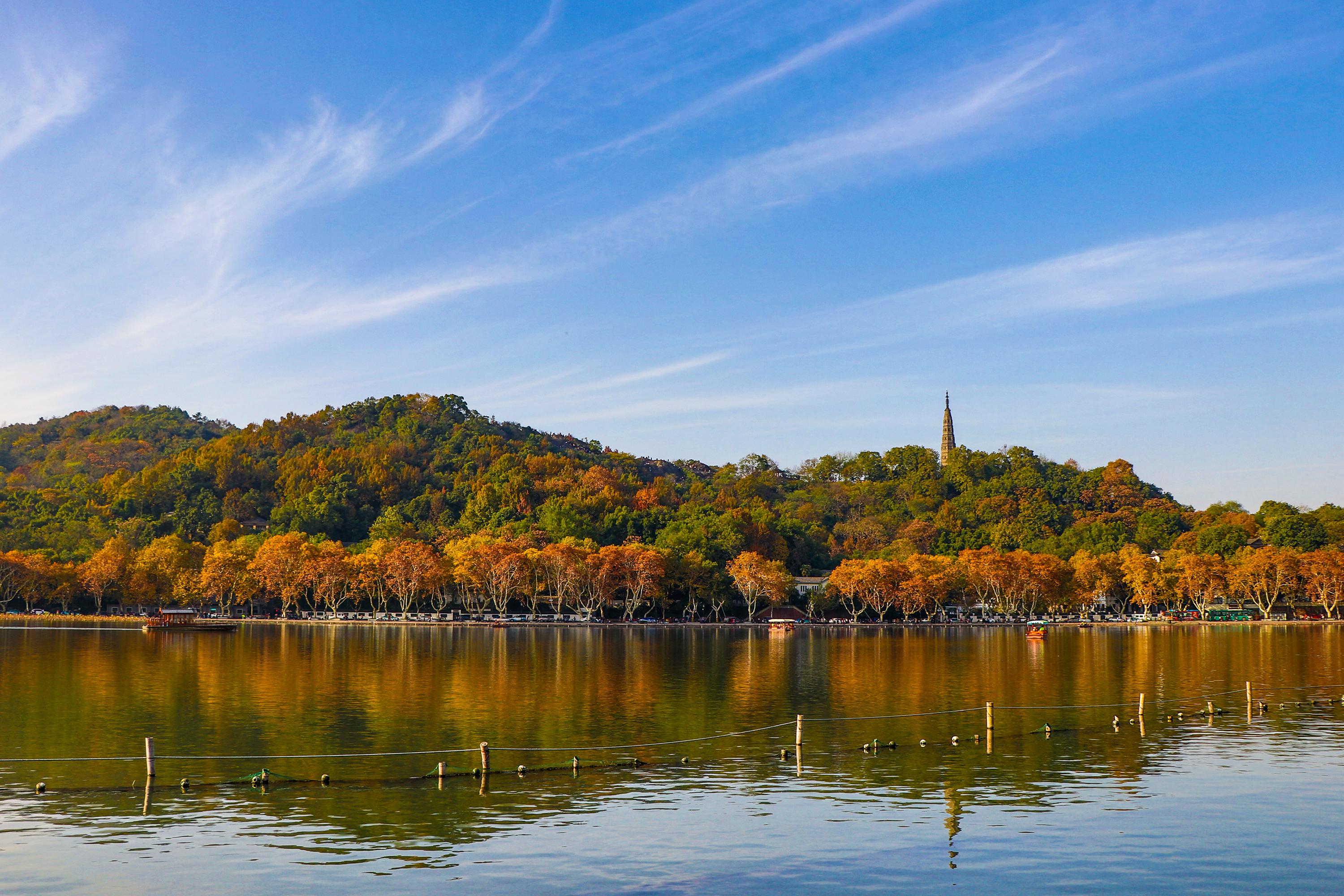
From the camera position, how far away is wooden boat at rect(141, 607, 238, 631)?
117m

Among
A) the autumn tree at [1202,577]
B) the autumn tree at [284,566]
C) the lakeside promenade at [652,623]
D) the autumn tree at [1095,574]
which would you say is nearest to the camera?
the lakeside promenade at [652,623]

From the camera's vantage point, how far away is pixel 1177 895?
68.5 ft

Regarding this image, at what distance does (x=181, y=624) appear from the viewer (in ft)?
387

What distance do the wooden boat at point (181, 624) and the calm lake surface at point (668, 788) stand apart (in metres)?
58.7

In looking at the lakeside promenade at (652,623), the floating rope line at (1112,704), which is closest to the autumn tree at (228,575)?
the lakeside promenade at (652,623)

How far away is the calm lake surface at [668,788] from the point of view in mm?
22250

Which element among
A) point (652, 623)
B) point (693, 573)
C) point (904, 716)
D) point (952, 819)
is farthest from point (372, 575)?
point (952, 819)

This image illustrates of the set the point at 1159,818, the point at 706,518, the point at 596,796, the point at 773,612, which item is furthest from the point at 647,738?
the point at 706,518

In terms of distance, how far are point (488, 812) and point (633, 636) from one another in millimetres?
90633

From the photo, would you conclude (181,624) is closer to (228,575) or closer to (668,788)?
(228,575)

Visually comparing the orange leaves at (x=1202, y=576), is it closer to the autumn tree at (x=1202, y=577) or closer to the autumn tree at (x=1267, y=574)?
the autumn tree at (x=1202, y=577)

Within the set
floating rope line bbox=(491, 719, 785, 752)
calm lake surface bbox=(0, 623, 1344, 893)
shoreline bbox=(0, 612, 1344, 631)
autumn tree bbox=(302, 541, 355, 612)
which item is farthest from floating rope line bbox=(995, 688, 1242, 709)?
autumn tree bbox=(302, 541, 355, 612)

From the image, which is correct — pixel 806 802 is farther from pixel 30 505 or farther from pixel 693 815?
pixel 30 505

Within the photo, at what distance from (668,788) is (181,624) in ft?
337
